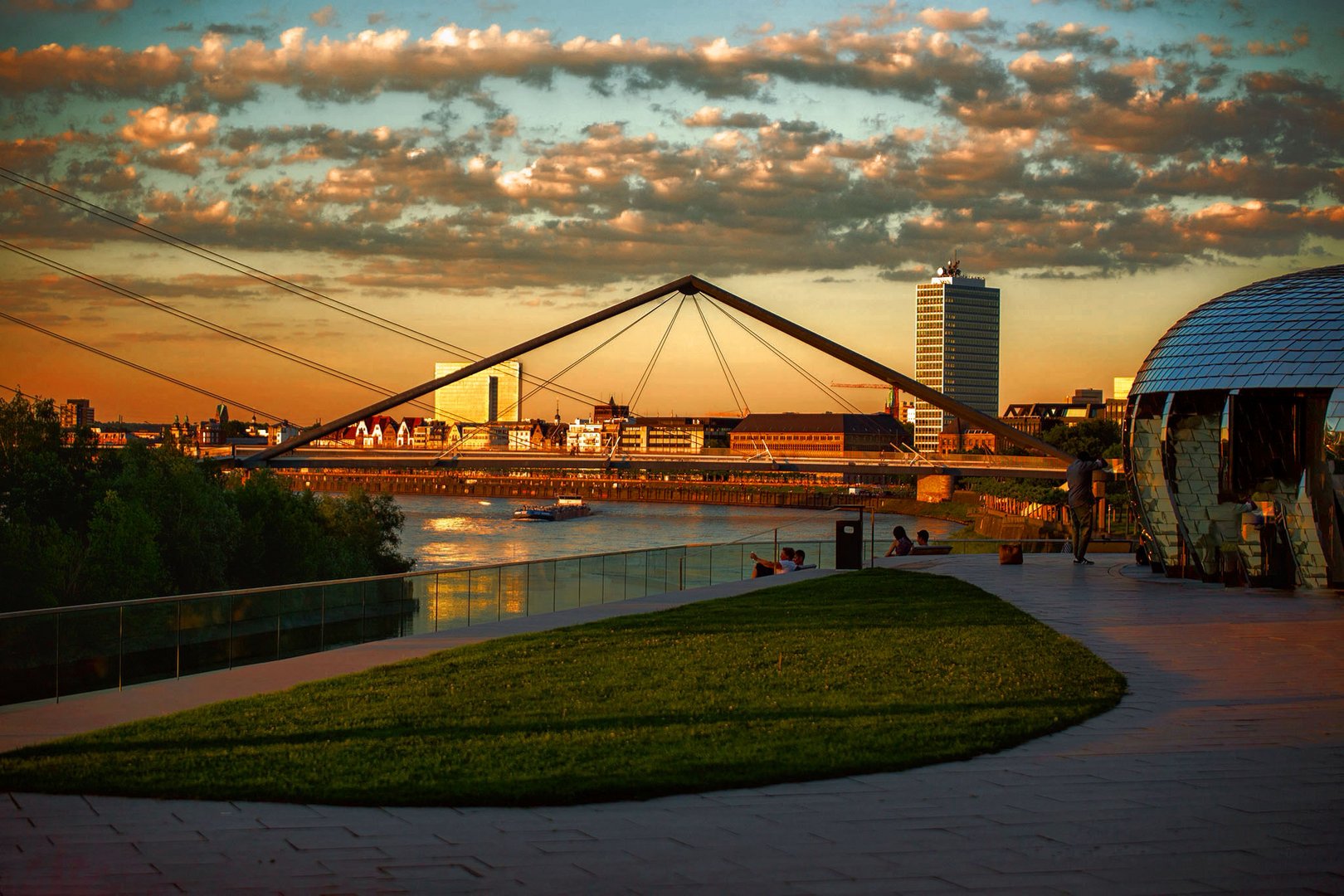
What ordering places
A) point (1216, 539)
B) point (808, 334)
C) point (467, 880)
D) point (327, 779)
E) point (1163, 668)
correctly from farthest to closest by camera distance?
point (808, 334), point (1216, 539), point (1163, 668), point (327, 779), point (467, 880)

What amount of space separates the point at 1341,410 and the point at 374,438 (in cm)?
18377

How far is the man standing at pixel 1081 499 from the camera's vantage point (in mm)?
24438

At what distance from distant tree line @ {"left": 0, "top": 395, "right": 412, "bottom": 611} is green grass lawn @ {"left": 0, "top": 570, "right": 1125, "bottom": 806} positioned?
1304 inches

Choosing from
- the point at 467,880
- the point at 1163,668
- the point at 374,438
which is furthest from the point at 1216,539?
the point at 374,438

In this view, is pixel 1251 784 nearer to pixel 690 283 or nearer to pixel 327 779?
pixel 327 779

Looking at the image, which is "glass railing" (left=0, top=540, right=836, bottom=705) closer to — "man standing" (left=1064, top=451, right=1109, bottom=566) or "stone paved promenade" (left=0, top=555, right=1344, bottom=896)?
"stone paved promenade" (left=0, top=555, right=1344, bottom=896)

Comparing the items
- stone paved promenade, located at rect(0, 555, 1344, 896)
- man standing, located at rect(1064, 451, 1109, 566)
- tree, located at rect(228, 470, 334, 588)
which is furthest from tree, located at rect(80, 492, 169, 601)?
stone paved promenade, located at rect(0, 555, 1344, 896)

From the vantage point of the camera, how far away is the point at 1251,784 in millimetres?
7766

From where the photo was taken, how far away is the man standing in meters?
24.4

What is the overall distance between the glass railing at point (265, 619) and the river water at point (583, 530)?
21.2 meters

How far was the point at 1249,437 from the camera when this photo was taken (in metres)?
21.4

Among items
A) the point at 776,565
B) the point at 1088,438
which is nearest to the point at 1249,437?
the point at 776,565

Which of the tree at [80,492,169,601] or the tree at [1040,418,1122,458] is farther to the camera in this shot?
the tree at [1040,418,1122,458]

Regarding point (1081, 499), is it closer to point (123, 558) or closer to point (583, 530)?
point (123, 558)
